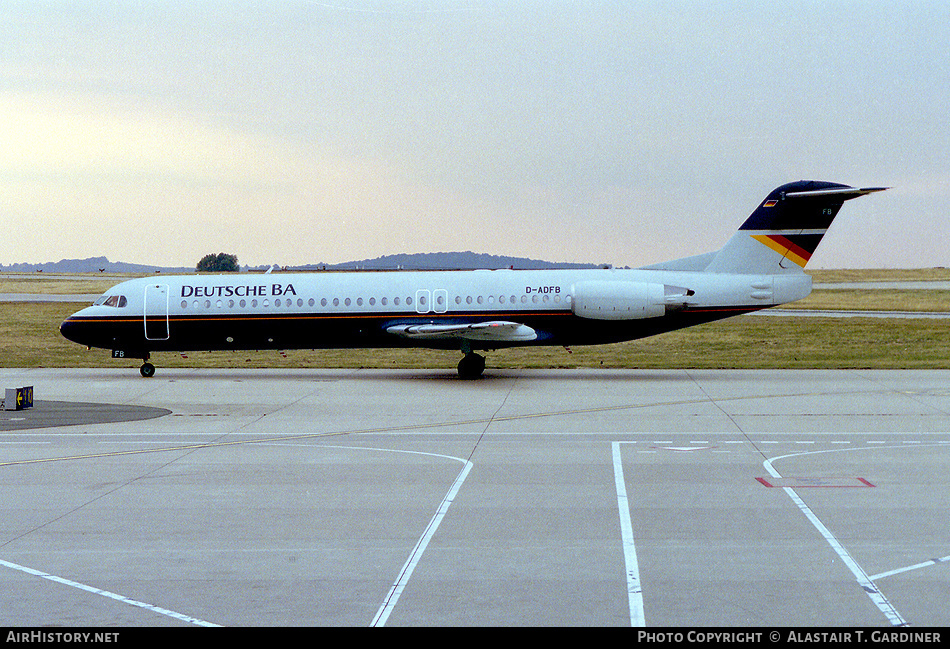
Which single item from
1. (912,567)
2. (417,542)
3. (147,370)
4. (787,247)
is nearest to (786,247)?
(787,247)

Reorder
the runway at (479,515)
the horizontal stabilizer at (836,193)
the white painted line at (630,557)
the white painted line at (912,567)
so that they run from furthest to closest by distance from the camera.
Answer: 1. the horizontal stabilizer at (836,193)
2. the white painted line at (912,567)
3. the runway at (479,515)
4. the white painted line at (630,557)

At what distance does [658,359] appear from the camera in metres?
36.9

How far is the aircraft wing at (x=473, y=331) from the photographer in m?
29.2

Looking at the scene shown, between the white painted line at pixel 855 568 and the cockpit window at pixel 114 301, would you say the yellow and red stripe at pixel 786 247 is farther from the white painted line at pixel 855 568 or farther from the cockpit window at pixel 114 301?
the cockpit window at pixel 114 301

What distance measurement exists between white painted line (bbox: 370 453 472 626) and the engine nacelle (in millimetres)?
15947

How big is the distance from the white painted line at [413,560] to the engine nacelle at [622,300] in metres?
15.9

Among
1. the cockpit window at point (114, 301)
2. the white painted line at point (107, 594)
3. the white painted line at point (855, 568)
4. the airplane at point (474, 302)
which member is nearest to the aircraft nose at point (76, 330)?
the airplane at point (474, 302)

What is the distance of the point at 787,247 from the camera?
97.7ft

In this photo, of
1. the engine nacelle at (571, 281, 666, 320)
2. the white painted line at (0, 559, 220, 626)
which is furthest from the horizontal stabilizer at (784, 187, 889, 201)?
the white painted line at (0, 559, 220, 626)
